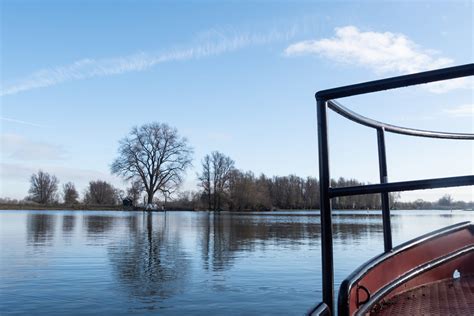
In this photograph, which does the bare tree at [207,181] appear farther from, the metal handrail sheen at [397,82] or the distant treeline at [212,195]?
the metal handrail sheen at [397,82]

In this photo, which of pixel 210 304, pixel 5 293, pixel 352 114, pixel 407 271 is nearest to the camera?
pixel 352 114

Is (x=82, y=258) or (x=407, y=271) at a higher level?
(x=407, y=271)

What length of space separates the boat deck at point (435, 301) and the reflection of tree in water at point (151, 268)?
4.47 m

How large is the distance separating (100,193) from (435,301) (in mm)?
94562

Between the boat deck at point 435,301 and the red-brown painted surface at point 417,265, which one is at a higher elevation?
the red-brown painted surface at point 417,265

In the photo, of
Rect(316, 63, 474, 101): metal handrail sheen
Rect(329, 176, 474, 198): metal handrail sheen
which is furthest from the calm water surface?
Rect(316, 63, 474, 101): metal handrail sheen

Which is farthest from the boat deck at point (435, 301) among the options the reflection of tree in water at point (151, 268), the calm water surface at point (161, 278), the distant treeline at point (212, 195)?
the distant treeline at point (212, 195)

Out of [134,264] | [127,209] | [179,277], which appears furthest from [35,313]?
[127,209]

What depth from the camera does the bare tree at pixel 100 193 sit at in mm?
91875

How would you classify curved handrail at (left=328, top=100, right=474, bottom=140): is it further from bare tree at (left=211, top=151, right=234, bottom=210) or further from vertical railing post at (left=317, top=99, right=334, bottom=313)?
bare tree at (left=211, top=151, right=234, bottom=210)

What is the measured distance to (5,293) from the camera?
6.87 meters

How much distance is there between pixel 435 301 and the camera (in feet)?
8.04

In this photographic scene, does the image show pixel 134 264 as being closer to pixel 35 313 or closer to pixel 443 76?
pixel 35 313

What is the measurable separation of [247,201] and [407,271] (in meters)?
74.2
